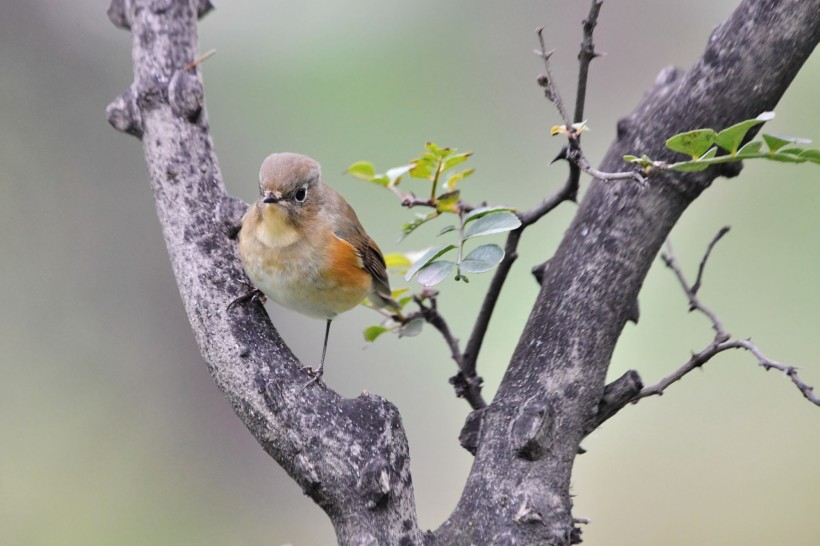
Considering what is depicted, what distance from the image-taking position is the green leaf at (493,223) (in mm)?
1835

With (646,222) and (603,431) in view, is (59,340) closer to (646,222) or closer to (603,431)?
(603,431)

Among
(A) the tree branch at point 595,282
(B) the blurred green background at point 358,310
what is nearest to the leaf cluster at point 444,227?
(A) the tree branch at point 595,282

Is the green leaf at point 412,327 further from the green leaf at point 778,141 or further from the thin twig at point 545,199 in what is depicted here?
the green leaf at point 778,141

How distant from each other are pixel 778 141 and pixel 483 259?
0.65 m

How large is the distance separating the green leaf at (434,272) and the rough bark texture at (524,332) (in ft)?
0.90

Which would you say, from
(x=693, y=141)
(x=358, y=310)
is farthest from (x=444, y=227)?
(x=358, y=310)

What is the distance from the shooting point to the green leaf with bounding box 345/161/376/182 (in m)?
2.35

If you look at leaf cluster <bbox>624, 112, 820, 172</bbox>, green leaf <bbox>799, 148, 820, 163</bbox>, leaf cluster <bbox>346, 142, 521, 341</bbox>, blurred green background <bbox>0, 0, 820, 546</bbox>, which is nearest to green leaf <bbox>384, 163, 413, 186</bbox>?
leaf cluster <bbox>346, 142, 521, 341</bbox>

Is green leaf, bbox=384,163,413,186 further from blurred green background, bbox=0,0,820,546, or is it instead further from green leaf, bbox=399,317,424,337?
blurred green background, bbox=0,0,820,546

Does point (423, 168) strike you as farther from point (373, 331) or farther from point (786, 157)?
point (786, 157)

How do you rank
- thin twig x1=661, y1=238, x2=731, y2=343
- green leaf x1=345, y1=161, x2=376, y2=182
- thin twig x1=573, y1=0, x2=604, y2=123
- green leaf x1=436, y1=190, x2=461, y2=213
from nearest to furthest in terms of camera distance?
thin twig x1=573, y1=0, x2=604, y2=123 < thin twig x1=661, y1=238, x2=731, y2=343 < green leaf x1=436, y1=190, x2=461, y2=213 < green leaf x1=345, y1=161, x2=376, y2=182

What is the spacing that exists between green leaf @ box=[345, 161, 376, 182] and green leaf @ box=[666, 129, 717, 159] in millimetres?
902

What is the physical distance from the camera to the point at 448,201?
221cm

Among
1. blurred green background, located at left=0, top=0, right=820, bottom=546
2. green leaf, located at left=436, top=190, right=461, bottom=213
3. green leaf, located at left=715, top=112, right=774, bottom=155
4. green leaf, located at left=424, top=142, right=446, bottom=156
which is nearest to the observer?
green leaf, located at left=715, top=112, right=774, bottom=155
